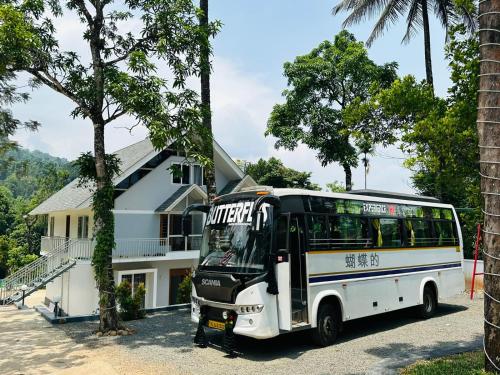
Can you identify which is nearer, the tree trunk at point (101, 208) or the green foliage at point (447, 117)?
the green foliage at point (447, 117)

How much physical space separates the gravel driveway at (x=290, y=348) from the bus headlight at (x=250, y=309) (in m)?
1.13

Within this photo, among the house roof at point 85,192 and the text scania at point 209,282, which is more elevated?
the house roof at point 85,192

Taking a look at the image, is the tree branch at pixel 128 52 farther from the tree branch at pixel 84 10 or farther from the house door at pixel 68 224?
the house door at pixel 68 224

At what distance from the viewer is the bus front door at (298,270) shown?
10047 millimetres

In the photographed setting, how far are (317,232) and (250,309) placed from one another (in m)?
2.66

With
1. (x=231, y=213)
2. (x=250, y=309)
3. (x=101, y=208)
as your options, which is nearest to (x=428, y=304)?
(x=250, y=309)

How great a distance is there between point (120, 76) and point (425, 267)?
11603mm

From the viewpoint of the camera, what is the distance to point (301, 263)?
1012 centimetres

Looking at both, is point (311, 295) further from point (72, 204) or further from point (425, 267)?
point (72, 204)

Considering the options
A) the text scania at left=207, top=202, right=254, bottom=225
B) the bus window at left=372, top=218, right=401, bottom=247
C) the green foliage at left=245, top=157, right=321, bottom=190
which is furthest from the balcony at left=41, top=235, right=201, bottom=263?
the green foliage at left=245, top=157, right=321, bottom=190

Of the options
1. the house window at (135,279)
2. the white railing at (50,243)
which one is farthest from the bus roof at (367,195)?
the white railing at (50,243)

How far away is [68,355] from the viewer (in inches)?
402

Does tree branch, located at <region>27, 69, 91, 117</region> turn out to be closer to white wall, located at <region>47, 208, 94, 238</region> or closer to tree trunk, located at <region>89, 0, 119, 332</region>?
tree trunk, located at <region>89, 0, 119, 332</region>

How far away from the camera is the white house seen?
20489mm
